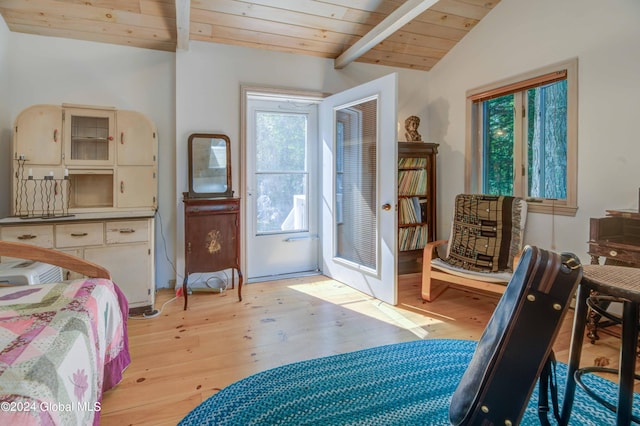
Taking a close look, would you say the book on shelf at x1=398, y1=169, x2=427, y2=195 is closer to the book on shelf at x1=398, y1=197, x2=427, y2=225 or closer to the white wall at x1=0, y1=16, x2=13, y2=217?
the book on shelf at x1=398, y1=197, x2=427, y2=225

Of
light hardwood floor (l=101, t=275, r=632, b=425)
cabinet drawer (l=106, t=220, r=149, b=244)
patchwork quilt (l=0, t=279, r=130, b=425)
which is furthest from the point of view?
cabinet drawer (l=106, t=220, r=149, b=244)

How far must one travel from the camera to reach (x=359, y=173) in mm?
3447

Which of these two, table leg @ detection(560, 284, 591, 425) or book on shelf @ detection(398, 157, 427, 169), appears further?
book on shelf @ detection(398, 157, 427, 169)

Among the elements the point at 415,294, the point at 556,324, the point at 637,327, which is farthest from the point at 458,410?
the point at 415,294

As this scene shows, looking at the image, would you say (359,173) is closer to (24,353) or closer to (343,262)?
(343,262)

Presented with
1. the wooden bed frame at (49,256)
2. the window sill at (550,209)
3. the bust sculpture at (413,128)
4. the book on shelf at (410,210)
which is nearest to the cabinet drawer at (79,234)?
the wooden bed frame at (49,256)

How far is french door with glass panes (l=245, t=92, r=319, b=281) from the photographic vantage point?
3.78 metres

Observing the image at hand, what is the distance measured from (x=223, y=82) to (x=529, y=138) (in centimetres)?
300

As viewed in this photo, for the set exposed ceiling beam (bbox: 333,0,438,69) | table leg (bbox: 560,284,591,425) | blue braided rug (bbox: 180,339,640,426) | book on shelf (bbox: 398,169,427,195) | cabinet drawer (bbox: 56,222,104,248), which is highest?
exposed ceiling beam (bbox: 333,0,438,69)

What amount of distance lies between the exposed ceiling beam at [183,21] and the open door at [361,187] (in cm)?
146

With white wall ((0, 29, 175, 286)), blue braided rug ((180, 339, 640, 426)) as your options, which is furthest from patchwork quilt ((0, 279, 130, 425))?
white wall ((0, 29, 175, 286))

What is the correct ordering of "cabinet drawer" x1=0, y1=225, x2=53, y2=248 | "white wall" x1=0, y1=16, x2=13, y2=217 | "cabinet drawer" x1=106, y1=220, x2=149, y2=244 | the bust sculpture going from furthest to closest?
the bust sculpture < "white wall" x1=0, y1=16, x2=13, y2=217 < "cabinet drawer" x1=106, y1=220, x2=149, y2=244 < "cabinet drawer" x1=0, y1=225, x2=53, y2=248

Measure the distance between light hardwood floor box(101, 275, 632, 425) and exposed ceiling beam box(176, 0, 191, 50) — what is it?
2307mm

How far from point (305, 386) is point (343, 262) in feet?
6.19
